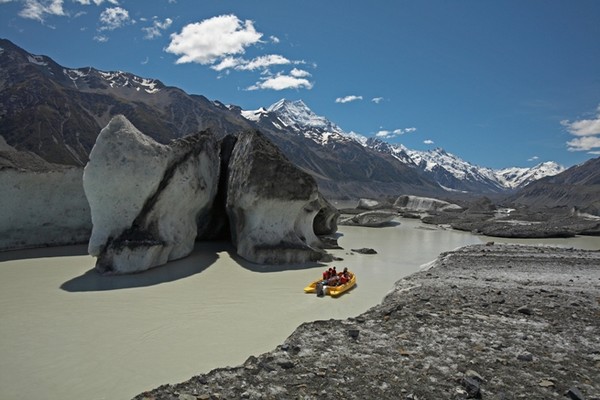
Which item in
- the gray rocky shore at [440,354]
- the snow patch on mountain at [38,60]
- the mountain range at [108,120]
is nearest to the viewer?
the gray rocky shore at [440,354]

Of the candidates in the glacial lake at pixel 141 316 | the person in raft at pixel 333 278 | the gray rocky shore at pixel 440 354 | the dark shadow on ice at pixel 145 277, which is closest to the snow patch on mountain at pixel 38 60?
the glacial lake at pixel 141 316

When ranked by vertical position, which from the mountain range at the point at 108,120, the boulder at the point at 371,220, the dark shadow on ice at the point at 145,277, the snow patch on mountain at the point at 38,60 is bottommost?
the dark shadow on ice at the point at 145,277

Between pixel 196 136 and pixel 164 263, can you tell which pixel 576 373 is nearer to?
pixel 164 263

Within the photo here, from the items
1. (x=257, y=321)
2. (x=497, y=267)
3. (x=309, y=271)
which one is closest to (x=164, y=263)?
(x=309, y=271)

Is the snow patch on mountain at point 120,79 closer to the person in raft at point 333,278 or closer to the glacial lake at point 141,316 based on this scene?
the glacial lake at point 141,316

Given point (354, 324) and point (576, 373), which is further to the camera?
point (354, 324)

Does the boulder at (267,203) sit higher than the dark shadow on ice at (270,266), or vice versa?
the boulder at (267,203)

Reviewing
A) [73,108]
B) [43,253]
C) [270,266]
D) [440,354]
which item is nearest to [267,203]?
[270,266]

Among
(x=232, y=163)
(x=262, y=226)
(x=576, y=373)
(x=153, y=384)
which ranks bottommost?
(x=153, y=384)
